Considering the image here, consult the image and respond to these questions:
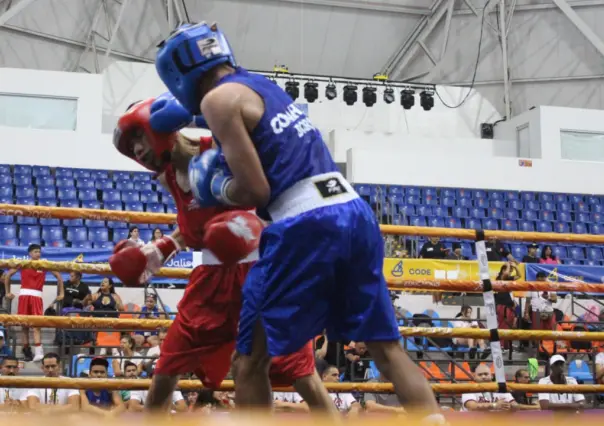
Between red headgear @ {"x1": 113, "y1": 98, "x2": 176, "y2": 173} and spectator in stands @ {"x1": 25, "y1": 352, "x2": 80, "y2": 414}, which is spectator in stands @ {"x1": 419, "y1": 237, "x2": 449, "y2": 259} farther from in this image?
red headgear @ {"x1": 113, "y1": 98, "x2": 176, "y2": 173}

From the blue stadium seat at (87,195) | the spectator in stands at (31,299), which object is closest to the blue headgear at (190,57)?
the spectator in stands at (31,299)

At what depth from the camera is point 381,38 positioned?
17.6 meters

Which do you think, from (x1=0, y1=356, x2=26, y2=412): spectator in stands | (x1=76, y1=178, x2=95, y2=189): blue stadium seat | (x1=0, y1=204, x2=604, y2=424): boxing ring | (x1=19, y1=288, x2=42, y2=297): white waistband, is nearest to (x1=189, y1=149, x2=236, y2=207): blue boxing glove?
(x1=0, y1=204, x2=604, y2=424): boxing ring

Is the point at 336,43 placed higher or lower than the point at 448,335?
higher

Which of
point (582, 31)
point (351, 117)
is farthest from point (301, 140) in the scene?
point (582, 31)

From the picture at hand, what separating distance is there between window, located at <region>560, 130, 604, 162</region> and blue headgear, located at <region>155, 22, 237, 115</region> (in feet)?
46.4

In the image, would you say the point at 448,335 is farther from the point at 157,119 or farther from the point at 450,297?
the point at 450,297

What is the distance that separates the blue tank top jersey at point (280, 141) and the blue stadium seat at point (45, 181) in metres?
11.0

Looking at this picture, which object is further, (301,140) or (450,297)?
(450,297)

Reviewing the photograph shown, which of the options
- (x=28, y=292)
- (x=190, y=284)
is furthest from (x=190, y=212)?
(x=28, y=292)

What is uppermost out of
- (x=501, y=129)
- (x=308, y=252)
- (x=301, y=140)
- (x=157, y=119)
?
→ (x=501, y=129)

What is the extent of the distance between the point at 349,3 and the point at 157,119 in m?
15.2

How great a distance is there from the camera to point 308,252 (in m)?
2.14

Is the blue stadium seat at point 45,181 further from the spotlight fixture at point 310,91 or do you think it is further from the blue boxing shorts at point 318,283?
the blue boxing shorts at point 318,283
